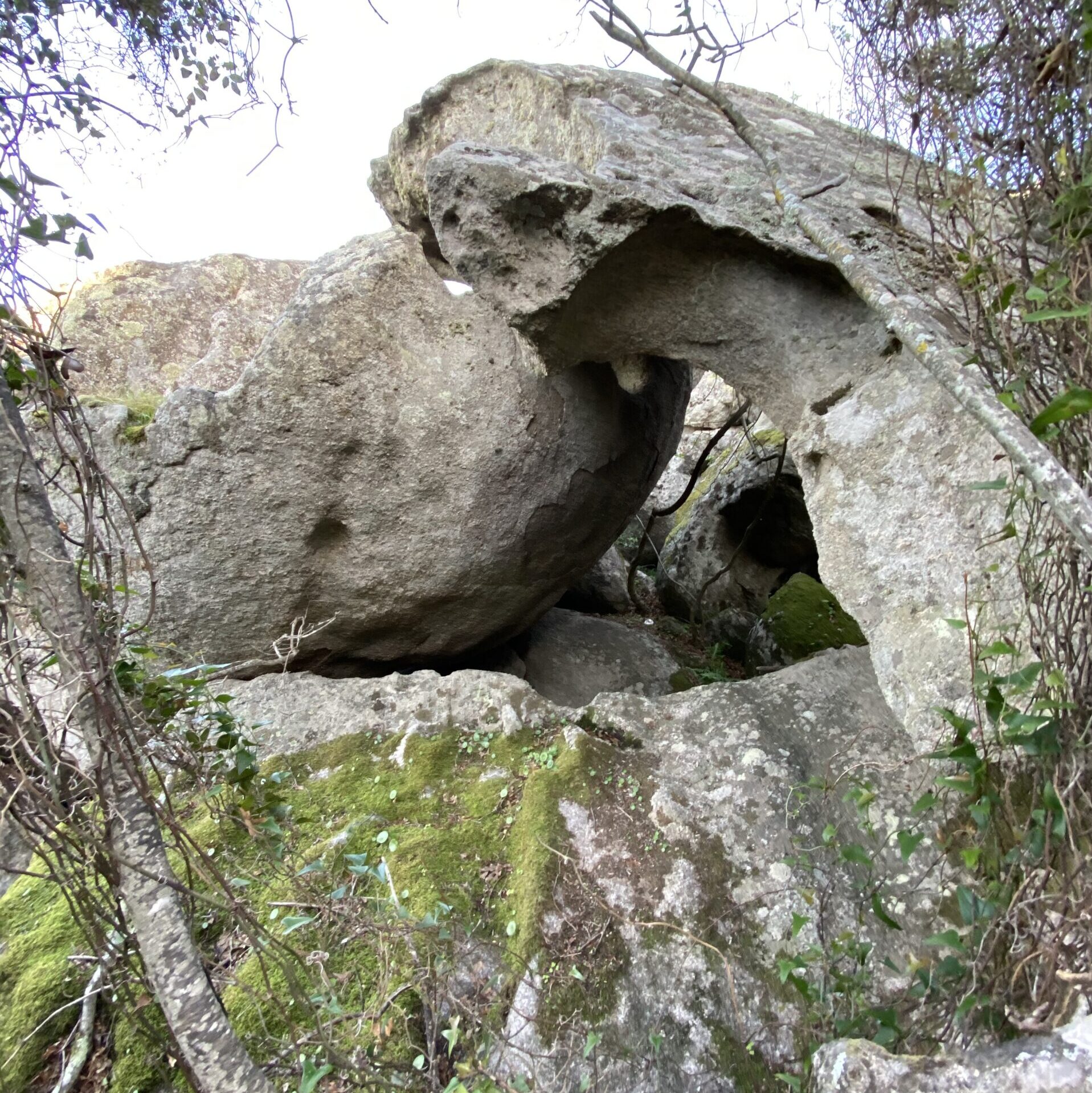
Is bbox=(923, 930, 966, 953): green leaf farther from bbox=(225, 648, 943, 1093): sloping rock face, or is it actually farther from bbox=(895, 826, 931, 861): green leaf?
bbox=(225, 648, 943, 1093): sloping rock face

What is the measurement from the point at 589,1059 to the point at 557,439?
275 cm

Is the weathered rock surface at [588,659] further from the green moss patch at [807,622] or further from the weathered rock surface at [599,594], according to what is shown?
the weathered rock surface at [599,594]

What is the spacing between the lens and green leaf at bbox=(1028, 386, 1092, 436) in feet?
4.13

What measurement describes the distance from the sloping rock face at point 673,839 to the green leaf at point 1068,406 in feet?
2.73

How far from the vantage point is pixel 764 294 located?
2.90m

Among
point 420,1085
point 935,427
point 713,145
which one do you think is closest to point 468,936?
point 420,1085

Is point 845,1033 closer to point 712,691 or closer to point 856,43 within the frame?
point 712,691

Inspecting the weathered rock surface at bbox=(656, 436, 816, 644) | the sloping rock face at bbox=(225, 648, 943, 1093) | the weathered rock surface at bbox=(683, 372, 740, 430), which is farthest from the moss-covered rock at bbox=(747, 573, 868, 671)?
the weathered rock surface at bbox=(683, 372, 740, 430)

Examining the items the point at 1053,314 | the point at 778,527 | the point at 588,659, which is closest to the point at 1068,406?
the point at 1053,314

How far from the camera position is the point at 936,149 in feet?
6.64

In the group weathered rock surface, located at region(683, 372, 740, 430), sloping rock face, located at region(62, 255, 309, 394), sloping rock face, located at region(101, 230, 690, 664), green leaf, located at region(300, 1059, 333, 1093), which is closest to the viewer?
green leaf, located at region(300, 1059, 333, 1093)

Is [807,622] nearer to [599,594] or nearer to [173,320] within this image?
[599,594]

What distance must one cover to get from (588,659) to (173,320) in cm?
567

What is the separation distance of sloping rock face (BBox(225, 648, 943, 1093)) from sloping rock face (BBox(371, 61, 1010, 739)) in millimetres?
517
